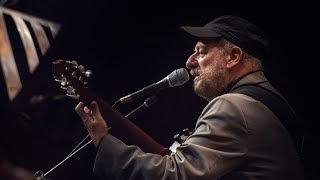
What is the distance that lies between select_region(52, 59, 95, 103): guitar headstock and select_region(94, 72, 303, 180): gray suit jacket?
0.23 metres

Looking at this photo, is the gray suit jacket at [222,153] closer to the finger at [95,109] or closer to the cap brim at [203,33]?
the finger at [95,109]

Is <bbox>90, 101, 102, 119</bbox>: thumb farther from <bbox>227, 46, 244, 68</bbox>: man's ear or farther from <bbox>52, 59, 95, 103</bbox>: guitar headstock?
<bbox>227, 46, 244, 68</bbox>: man's ear

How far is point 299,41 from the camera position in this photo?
2.96 metres

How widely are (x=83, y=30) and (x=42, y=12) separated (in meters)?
0.36

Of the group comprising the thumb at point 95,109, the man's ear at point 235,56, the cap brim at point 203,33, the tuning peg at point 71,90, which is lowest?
the thumb at point 95,109

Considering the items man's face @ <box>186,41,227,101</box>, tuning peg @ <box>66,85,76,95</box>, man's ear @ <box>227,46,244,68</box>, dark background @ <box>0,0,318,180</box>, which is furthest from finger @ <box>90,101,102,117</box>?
dark background @ <box>0,0,318,180</box>

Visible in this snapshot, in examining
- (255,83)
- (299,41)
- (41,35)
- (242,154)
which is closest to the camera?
(242,154)

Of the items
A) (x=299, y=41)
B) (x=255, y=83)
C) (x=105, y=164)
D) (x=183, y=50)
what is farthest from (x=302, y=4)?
(x=105, y=164)

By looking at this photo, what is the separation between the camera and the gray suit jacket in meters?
1.65

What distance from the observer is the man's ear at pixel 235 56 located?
208cm

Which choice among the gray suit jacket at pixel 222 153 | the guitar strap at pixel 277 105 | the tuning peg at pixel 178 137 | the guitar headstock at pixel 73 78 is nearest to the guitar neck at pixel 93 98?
the guitar headstock at pixel 73 78

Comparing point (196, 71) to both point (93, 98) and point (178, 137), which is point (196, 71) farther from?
point (93, 98)

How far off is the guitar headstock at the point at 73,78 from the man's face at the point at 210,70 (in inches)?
23.1

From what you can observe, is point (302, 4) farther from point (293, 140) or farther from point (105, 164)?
point (105, 164)
